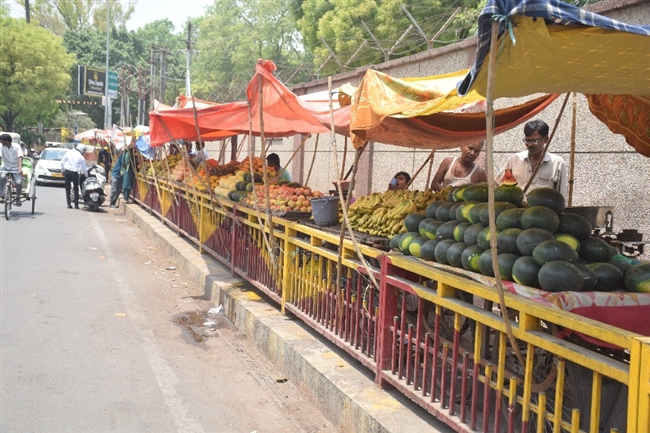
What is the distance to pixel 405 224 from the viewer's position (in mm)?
4527

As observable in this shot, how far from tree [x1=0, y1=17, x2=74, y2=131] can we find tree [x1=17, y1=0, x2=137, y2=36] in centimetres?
2772

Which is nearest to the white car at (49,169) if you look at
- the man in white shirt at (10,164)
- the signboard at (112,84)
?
the man in white shirt at (10,164)

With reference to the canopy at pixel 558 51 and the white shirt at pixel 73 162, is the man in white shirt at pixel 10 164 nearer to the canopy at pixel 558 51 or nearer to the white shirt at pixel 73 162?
the white shirt at pixel 73 162

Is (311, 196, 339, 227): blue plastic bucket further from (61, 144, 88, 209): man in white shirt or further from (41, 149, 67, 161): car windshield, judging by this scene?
(41, 149, 67, 161): car windshield

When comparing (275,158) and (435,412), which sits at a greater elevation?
(275,158)

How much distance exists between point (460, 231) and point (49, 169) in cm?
2457

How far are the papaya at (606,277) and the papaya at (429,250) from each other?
1027mm

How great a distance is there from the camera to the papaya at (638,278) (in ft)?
10.3

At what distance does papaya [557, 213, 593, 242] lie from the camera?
3418 millimetres

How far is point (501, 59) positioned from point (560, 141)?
580 cm

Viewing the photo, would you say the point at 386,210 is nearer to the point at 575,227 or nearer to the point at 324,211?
the point at 324,211

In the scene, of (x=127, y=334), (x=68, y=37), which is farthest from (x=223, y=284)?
(x=68, y=37)

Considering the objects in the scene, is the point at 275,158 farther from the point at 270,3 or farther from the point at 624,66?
the point at 270,3

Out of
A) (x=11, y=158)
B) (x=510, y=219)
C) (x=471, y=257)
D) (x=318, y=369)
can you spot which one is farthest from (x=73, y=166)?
(x=510, y=219)
